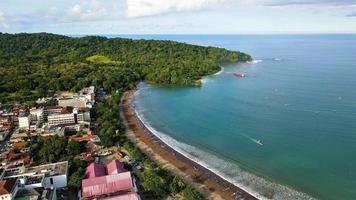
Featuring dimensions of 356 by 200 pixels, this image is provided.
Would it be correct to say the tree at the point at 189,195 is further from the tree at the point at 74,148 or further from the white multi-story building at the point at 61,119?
the white multi-story building at the point at 61,119

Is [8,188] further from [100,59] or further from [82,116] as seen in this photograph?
[100,59]

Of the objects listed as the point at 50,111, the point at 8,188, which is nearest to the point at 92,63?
the point at 50,111

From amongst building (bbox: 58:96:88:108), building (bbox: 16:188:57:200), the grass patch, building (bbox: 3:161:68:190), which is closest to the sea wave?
building (bbox: 3:161:68:190)

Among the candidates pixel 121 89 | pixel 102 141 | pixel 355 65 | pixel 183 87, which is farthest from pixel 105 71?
pixel 355 65

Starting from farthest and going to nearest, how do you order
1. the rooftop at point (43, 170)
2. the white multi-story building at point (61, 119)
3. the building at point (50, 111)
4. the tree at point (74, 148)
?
the building at point (50, 111) < the white multi-story building at point (61, 119) < the tree at point (74, 148) < the rooftop at point (43, 170)

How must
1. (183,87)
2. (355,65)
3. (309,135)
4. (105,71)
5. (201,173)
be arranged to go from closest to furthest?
(201,173) < (309,135) < (183,87) < (105,71) < (355,65)

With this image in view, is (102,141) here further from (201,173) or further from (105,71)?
(105,71)

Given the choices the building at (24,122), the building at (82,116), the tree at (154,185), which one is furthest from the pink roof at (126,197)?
the building at (24,122)
